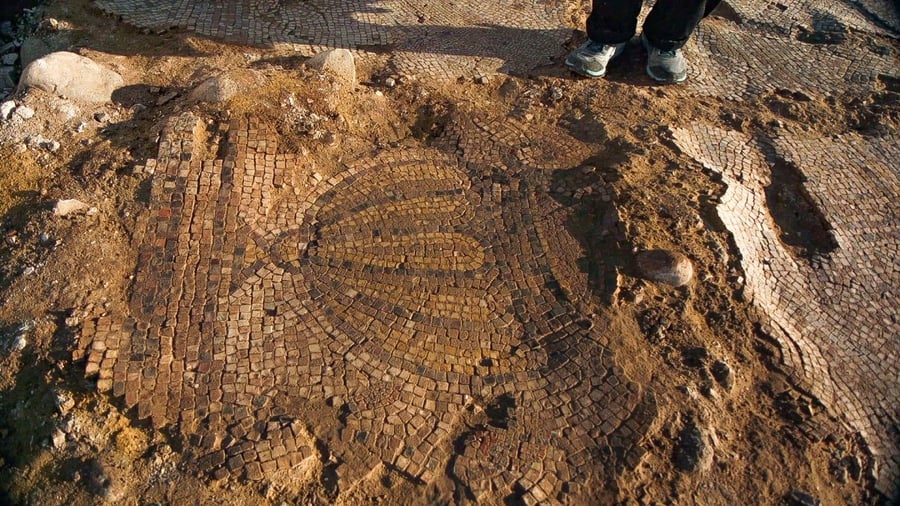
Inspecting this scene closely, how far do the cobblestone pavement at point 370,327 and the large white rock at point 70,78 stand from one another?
114 centimetres

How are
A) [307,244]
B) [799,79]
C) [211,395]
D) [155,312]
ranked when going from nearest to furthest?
[211,395] < [155,312] < [307,244] < [799,79]

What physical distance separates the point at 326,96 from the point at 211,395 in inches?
134

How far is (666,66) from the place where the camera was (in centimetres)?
745

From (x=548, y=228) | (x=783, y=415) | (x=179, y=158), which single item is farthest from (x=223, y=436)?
(x=783, y=415)

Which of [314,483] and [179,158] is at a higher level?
[179,158]

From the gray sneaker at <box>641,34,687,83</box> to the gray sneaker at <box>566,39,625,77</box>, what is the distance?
1.47 ft

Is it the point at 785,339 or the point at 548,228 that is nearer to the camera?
the point at 785,339

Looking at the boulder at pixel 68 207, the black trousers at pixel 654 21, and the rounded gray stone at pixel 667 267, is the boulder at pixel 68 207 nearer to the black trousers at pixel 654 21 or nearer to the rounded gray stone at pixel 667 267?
the rounded gray stone at pixel 667 267

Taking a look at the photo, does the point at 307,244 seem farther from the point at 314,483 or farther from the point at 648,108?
the point at 648,108

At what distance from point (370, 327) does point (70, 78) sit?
164 inches

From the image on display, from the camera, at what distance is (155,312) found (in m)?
4.86

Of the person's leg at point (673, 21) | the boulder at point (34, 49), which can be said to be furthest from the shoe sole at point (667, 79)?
the boulder at point (34, 49)

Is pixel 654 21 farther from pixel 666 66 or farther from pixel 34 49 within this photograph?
pixel 34 49

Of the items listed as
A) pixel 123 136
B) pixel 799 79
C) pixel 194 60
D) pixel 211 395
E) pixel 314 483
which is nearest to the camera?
pixel 314 483
